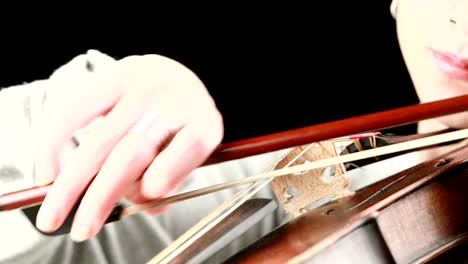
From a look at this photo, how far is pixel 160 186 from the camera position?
48 cm

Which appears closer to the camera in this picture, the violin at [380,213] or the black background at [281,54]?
the violin at [380,213]

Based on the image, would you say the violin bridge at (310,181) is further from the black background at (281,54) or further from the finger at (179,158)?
the black background at (281,54)

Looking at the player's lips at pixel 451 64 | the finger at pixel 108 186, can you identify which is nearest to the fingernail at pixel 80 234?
the finger at pixel 108 186

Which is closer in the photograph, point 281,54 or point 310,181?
point 310,181

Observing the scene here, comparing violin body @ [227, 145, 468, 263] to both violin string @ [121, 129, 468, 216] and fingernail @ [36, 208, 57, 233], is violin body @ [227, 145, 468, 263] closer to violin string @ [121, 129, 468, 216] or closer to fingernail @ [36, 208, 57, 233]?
violin string @ [121, 129, 468, 216]

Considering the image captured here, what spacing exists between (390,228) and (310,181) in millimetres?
106

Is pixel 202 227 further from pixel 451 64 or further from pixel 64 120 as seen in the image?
pixel 451 64

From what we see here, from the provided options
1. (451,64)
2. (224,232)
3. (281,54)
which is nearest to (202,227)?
(224,232)

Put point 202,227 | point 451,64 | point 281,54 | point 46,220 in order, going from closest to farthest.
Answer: point 46,220 → point 202,227 → point 451,64 → point 281,54

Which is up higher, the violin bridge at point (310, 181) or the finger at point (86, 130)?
the finger at point (86, 130)

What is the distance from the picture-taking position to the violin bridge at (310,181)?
1.94ft

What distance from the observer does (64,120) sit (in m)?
0.48

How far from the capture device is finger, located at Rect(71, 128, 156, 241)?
46 cm

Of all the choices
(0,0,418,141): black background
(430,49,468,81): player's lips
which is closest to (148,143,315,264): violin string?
(430,49,468,81): player's lips
